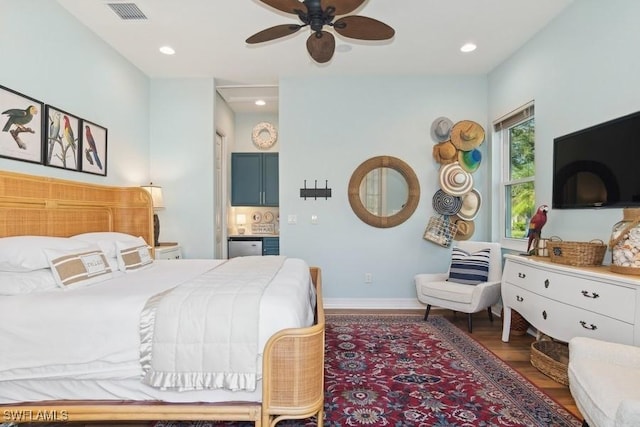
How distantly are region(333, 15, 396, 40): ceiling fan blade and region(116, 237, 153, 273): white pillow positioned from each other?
7.66 ft

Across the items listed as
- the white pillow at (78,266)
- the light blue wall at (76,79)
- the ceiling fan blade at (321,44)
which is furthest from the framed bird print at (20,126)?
the ceiling fan blade at (321,44)

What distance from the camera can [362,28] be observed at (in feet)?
7.55

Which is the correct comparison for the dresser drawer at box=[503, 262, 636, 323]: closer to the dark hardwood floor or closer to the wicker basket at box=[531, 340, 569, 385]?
the wicker basket at box=[531, 340, 569, 385]

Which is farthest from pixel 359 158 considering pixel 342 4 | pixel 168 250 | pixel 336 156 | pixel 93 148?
pixel 93 148

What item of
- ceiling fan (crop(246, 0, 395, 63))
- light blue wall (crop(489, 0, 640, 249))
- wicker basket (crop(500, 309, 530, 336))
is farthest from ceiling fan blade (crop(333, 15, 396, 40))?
wicker basket (crop(500, 309, 530, 336))

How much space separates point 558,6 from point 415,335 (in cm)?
313

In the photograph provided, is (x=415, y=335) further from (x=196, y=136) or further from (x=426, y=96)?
(x=196, y=136)

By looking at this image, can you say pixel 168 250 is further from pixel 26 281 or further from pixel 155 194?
pixel 26 281

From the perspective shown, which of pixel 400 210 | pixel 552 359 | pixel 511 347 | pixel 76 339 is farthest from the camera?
pixel 400 210

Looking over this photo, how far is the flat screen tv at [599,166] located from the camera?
2.22 meters

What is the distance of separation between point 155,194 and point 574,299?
4.06m

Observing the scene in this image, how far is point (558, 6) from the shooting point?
2846 mm

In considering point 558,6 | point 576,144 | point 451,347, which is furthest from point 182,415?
point 558,6

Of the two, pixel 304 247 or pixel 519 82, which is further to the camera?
pixel 304 247
